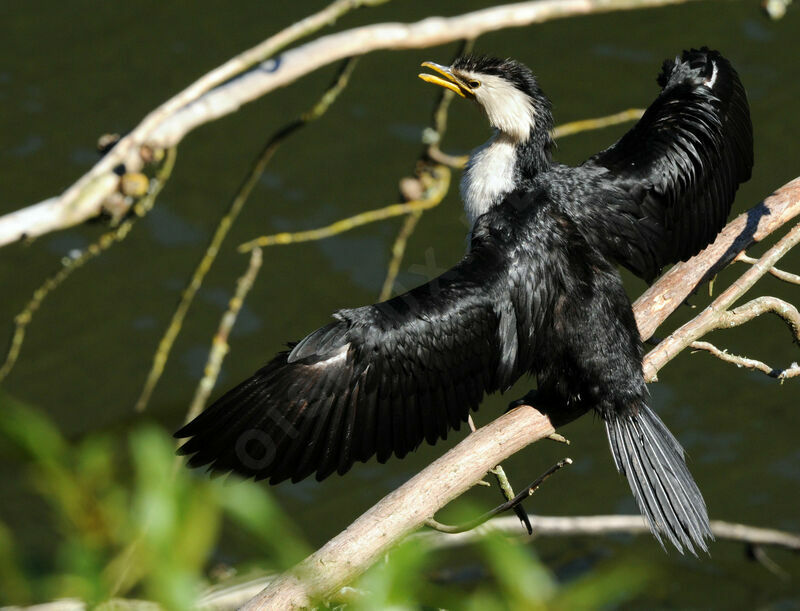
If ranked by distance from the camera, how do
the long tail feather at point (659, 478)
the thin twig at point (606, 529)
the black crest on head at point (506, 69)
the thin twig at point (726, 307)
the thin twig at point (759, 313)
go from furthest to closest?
the thin twig at point (606, 529)
the black crest on head at point (506, 69)
the long tail feather at point (659, 478)
the thin twig at point (759, 313)
the thin twig at point (726, 307)

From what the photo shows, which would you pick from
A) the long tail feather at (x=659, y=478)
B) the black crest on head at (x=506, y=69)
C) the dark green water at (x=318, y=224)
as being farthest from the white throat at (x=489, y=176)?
the dark green water at (x=318, y=224)

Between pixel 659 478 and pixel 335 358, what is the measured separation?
3.29 ft

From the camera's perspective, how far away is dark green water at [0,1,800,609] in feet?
19.1

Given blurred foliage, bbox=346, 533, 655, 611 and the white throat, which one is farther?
the white throat

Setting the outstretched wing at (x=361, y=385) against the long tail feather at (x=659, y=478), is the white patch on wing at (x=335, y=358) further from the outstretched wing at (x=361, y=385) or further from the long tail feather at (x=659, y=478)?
the long tail feather at (x=659, y=478)

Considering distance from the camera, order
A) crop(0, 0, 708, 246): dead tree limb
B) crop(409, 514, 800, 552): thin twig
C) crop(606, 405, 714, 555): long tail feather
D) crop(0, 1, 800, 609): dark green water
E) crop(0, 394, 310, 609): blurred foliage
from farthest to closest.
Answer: crop(0, 1, 800, 609): dark green water, crop(409, 514, 800, 552): thin twig, crop(0, 0, 708, 246): dead tree limb, crop(606, 405, 714, 555): long tail feather, crop(0, 394, 310, 609): blurred foliage

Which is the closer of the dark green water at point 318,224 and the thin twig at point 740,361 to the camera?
the thin twig at point 740,361

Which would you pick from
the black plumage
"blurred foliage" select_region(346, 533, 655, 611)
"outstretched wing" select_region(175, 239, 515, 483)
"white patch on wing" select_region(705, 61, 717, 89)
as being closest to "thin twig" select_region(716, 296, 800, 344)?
the black plumage

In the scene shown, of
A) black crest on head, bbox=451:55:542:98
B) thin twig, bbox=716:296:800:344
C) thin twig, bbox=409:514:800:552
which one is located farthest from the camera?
thin twig, bbox=409:514:800:552

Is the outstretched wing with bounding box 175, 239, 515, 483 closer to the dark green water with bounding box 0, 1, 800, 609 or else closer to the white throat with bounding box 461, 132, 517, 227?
the white throat with bounding box 461, 132, 517, 227

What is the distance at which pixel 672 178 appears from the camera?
341 cm

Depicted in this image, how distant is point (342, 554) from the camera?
2.32 meters

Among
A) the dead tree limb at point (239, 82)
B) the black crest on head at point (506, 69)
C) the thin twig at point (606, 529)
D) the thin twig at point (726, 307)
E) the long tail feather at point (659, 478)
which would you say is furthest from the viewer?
the thin twig at point (606, 529)

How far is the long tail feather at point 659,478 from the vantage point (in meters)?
3.04
